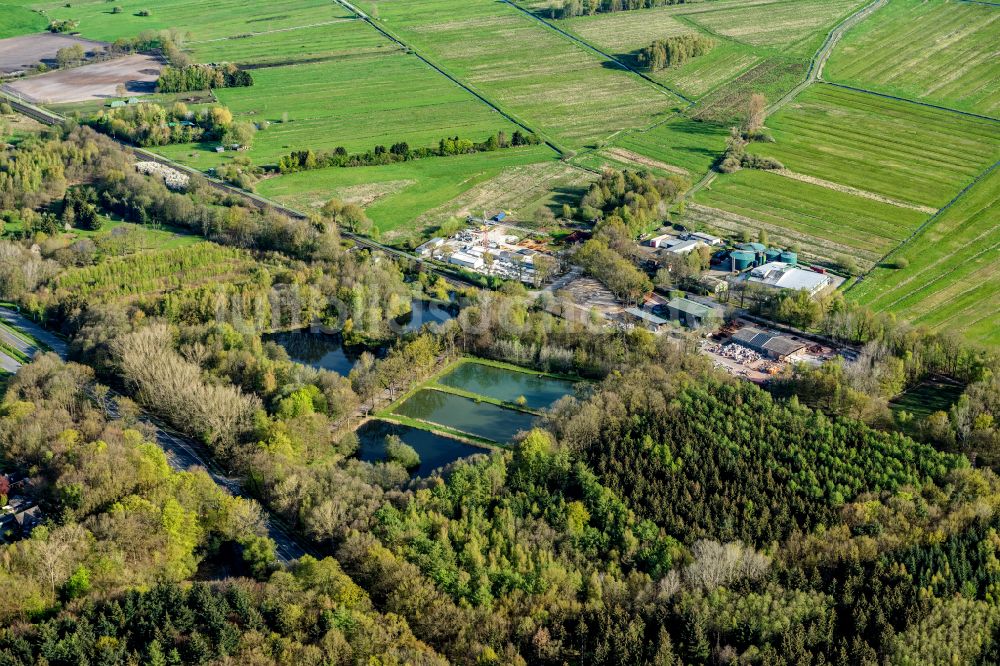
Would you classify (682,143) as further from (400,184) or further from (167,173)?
(167,173)

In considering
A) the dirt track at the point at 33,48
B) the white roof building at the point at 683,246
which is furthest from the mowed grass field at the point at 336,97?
the white roof building at the point at 683,246

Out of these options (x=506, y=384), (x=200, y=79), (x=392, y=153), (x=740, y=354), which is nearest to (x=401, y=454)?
(x=506, y=384)

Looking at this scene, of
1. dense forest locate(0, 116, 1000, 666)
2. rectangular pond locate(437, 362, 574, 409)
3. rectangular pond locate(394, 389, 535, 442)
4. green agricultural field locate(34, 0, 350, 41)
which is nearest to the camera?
dense forest locate(0, 116, 1000, 666)

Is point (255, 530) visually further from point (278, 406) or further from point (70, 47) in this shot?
point (70, 47)

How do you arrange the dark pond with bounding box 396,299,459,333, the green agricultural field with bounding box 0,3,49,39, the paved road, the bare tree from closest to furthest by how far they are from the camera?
the bare tree
the paved road
the dark pond with bounding box 396,299,459,333
the green agricultural field with bounding box 0,3,49,39

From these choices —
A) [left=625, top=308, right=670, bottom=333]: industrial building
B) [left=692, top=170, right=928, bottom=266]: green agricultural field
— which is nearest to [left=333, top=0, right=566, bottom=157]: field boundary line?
[left=692, top=170, right=928, bottom=266]: green agricultural field

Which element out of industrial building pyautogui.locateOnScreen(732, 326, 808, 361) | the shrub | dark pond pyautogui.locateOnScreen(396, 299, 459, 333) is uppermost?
industrial building pyautogui.locateOnScreen(732, 326, 808, 361)

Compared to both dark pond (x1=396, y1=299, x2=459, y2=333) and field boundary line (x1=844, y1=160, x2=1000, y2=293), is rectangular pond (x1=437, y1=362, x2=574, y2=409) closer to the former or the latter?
dark pond (x1=396, y1=299, x2=459, y2=333)
